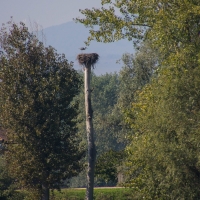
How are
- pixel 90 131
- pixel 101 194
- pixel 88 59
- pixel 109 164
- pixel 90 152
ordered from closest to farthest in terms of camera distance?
pixel 90 152 → pixel 88 59 → pixel 90 131 → pixel 101 194 → pixel 109 164

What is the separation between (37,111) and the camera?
85.6 ft

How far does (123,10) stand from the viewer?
20.9m

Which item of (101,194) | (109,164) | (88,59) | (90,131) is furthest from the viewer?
(109,164)

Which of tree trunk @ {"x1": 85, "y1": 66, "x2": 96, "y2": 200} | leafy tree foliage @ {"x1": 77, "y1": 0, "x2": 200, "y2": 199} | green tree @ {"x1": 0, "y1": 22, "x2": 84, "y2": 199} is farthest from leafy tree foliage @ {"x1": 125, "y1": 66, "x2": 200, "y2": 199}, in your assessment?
green tree @ {"x1": 0, "y1": 22, "x2": 84, "y2": 199}

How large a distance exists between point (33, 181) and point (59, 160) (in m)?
1.52

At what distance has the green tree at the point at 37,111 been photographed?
2573 cm

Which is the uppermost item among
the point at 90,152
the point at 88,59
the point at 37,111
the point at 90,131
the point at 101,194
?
the point at 88,59

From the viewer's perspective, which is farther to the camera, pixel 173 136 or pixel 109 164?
pixel 109 164

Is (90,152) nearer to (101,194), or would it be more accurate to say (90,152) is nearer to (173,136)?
(101,194)

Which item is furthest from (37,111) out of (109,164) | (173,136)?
(173,136)

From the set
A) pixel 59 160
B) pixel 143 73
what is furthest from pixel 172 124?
pixel 143 73

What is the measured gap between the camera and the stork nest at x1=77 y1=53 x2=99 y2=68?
2523cm

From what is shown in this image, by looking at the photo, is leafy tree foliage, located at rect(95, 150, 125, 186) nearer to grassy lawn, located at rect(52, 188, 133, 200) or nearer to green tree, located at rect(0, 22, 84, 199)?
grassy lawn, located at rect(52, 188, 133, 200)

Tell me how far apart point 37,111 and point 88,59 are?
3.20 metres
